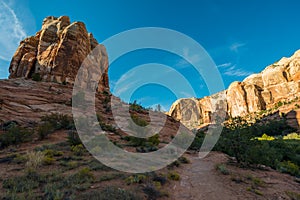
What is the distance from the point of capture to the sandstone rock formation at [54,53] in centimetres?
3428

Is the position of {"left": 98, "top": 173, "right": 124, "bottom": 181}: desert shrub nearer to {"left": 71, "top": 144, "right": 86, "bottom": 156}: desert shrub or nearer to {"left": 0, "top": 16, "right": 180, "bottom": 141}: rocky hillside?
{"left": 71, "top": 144, "right": 86, "bottom": 156}: desert shrub

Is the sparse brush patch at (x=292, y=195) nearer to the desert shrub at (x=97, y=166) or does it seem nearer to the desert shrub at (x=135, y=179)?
the desert shrub at (x=135, y=179)

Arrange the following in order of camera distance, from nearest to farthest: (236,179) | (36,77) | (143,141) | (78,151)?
1. (236,179)
2. (78,151)
3. (143,141)
4. (36,77)

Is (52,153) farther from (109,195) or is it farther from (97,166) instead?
(109,195)

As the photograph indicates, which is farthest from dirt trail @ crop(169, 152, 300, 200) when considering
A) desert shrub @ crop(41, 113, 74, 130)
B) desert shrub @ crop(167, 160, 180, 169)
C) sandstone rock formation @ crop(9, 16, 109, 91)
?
sandstone rock formation @ crop(9, 16, 109, 91)

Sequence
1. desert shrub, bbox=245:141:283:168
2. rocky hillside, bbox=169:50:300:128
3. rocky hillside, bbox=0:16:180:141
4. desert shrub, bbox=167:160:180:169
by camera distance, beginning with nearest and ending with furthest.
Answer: desert shrub, bbox=167:160:180:169, desert shrub, bbox=245:141:283:168, rocky hillside, bbox=0:16:180:141, rocky hillside, bbox=169:50:300:128

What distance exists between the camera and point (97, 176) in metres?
7.40

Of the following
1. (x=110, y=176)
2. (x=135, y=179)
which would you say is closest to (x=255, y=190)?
(x=135, y=179)

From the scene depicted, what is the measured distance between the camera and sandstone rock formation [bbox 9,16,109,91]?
34.3 metres

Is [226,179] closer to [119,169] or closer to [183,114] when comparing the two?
[119,169]

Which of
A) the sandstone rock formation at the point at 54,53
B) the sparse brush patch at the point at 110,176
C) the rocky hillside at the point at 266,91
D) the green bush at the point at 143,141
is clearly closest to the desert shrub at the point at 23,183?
the sparse brush patch at the point at 110,176

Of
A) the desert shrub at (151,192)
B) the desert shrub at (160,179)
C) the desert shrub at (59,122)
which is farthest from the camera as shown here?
the desert shrub at (59,122)

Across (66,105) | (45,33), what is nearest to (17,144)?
(66,105)

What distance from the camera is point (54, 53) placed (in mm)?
35094
